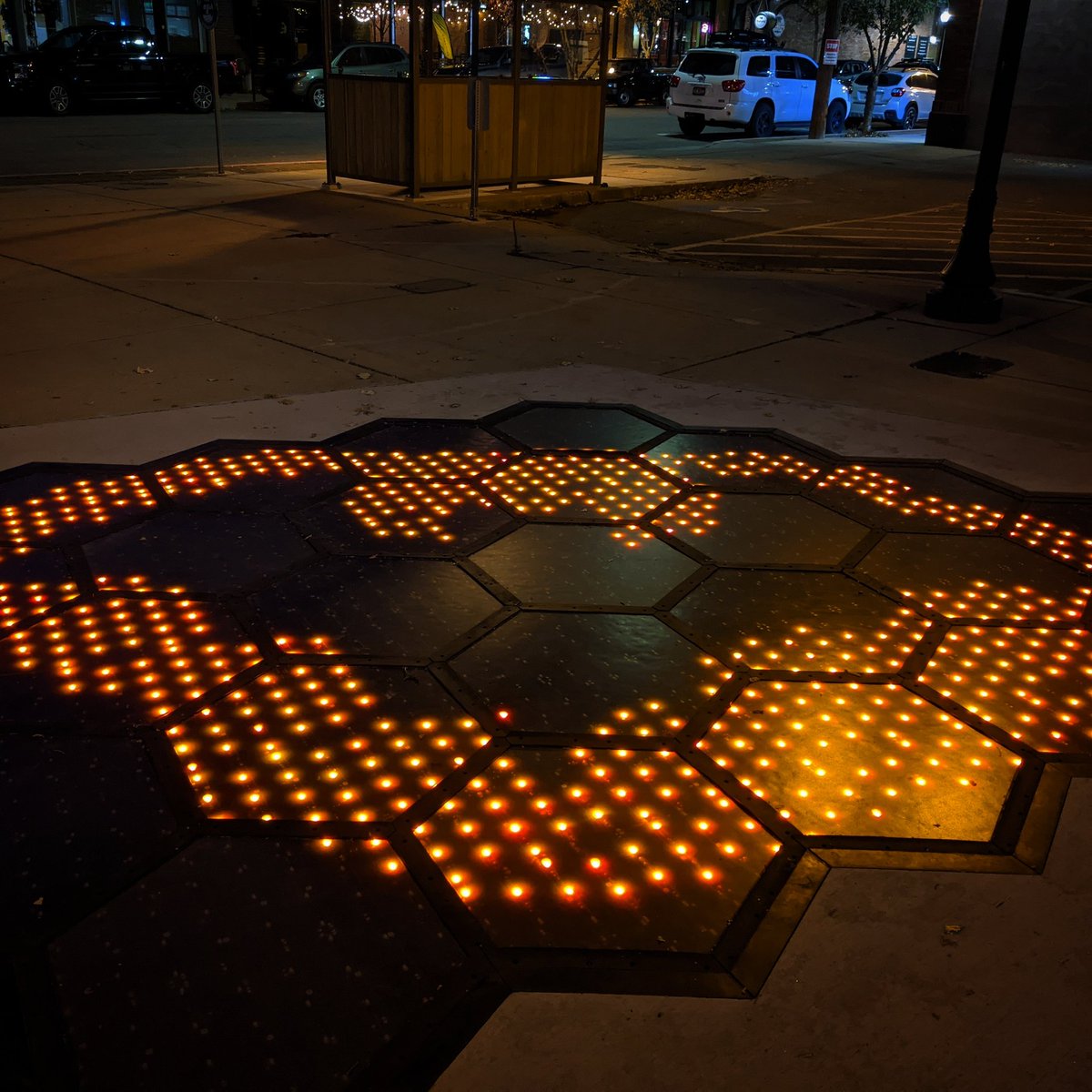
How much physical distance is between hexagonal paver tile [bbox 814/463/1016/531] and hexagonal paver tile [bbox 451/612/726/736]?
4.79 ft

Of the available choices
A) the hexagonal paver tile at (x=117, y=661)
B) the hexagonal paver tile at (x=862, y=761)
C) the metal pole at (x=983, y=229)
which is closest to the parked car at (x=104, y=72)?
the metal pole at (x=983, y=229)

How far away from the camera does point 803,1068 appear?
6.36 ft


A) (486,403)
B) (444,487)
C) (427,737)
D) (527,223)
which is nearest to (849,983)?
(427,737)

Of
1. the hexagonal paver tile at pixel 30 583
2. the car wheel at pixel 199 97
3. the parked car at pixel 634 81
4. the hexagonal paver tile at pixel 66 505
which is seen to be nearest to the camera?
the hexagonal paver tile at pixel 30 583

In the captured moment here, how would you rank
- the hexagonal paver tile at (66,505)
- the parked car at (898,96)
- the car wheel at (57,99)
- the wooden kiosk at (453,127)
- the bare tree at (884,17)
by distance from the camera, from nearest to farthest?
the hexagonal paver tile at (66,505) → the wooden kiosk at (453,127) → the car wheel at (57,99) → the bare tree at (884,17) → the parked car at (898,96)

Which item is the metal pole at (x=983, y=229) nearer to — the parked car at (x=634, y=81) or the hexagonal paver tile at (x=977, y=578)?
the hexagonal paver tile at (x=977, y=578)

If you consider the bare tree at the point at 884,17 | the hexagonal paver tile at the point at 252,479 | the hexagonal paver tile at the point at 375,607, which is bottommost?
the hexagonal paver tile at the point at 375,607

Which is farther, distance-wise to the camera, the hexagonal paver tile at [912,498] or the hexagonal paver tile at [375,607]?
the hexagonal paver tile at [912,498]

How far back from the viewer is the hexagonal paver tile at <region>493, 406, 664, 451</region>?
515cm

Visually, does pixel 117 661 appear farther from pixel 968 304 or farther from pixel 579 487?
pixel 968 304

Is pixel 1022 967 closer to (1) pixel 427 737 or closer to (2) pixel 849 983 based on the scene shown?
(2) pixel 849 983

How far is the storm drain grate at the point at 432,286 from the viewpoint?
8.17 m

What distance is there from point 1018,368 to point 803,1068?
587cm

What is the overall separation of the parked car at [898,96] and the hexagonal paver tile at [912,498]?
30.5 meters
